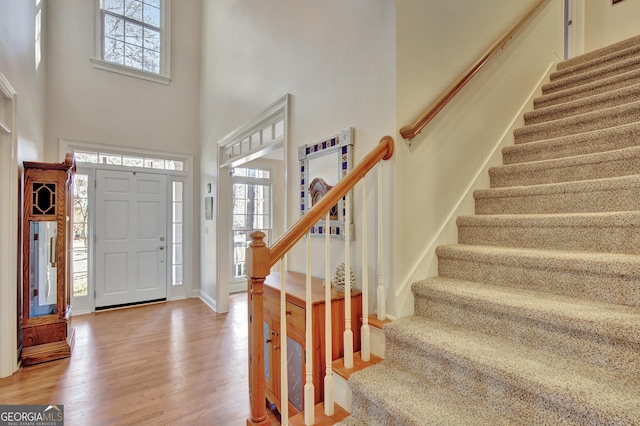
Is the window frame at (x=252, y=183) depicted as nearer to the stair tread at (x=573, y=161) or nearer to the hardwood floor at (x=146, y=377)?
the hardwood floor at (x=146, y=377)

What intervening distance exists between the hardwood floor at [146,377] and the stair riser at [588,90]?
332cm

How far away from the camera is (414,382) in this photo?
1309 millimetres

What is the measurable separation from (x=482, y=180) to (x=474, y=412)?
1.56m

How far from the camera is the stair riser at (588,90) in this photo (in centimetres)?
224

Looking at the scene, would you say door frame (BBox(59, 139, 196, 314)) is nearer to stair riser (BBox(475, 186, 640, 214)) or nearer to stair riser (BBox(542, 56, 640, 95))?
stair riser (BBox(475, 186, 640, 214))

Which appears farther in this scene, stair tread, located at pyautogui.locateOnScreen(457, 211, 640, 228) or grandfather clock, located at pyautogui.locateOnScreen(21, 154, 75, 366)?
grandfather clock, located at pyautogui.locateOnScreen(21, 154, 75, 366)

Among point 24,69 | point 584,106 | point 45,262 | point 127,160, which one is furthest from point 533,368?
point 127,160

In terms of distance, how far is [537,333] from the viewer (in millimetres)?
1216

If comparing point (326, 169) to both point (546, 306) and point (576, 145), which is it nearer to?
point (546, 306)

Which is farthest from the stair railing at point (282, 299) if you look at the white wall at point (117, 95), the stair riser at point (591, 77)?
the white wall at point (117, 95)

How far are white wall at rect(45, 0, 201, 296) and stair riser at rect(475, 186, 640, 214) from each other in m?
4.39

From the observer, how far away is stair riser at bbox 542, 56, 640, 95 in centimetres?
240

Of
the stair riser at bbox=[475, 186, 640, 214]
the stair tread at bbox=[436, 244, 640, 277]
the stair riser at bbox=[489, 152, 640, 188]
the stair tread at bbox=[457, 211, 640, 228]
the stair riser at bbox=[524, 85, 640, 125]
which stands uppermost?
the stair riser at bbox=[524, 85, 640, 125]

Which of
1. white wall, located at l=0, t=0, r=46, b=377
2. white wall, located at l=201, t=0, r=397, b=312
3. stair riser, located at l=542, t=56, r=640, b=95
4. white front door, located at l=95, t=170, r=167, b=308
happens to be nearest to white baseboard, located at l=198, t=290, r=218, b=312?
white front door, located at l=95, t=170, r=167, b=308
